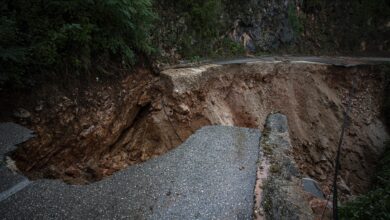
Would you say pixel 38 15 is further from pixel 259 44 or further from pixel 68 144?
pixel 259 44

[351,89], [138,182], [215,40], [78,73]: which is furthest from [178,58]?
[351,89]

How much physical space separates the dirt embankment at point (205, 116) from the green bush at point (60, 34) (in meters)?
0.88

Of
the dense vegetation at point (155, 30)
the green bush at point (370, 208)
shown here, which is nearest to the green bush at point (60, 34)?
A: the dense vegetation at point (155, 30)

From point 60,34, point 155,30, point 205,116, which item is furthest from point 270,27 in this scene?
point 60,34

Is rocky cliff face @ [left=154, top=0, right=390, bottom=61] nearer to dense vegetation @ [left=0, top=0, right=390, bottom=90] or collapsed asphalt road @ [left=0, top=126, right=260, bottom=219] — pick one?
dense vegetation @ [left=0, top=0, right=390, bottom=90]

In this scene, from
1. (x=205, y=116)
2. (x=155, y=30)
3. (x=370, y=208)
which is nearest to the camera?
(x=370, y=208)

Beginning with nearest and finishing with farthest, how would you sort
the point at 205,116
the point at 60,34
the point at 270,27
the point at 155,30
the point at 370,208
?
the point at 370,208 → the point at 60,34 → the point at 205,116 → the point at 155,30 → the point at 270,27

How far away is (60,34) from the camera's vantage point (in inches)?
253

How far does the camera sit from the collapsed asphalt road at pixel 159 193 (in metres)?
4.76

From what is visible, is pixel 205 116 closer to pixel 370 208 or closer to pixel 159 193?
pixel 159 193

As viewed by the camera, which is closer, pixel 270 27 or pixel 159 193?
pixel 159 193

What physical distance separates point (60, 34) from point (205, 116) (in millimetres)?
5130

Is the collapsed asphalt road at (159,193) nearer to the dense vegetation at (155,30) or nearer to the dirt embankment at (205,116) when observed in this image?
the dirt embankment at (205,116)

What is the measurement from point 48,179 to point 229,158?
3.87 meters
